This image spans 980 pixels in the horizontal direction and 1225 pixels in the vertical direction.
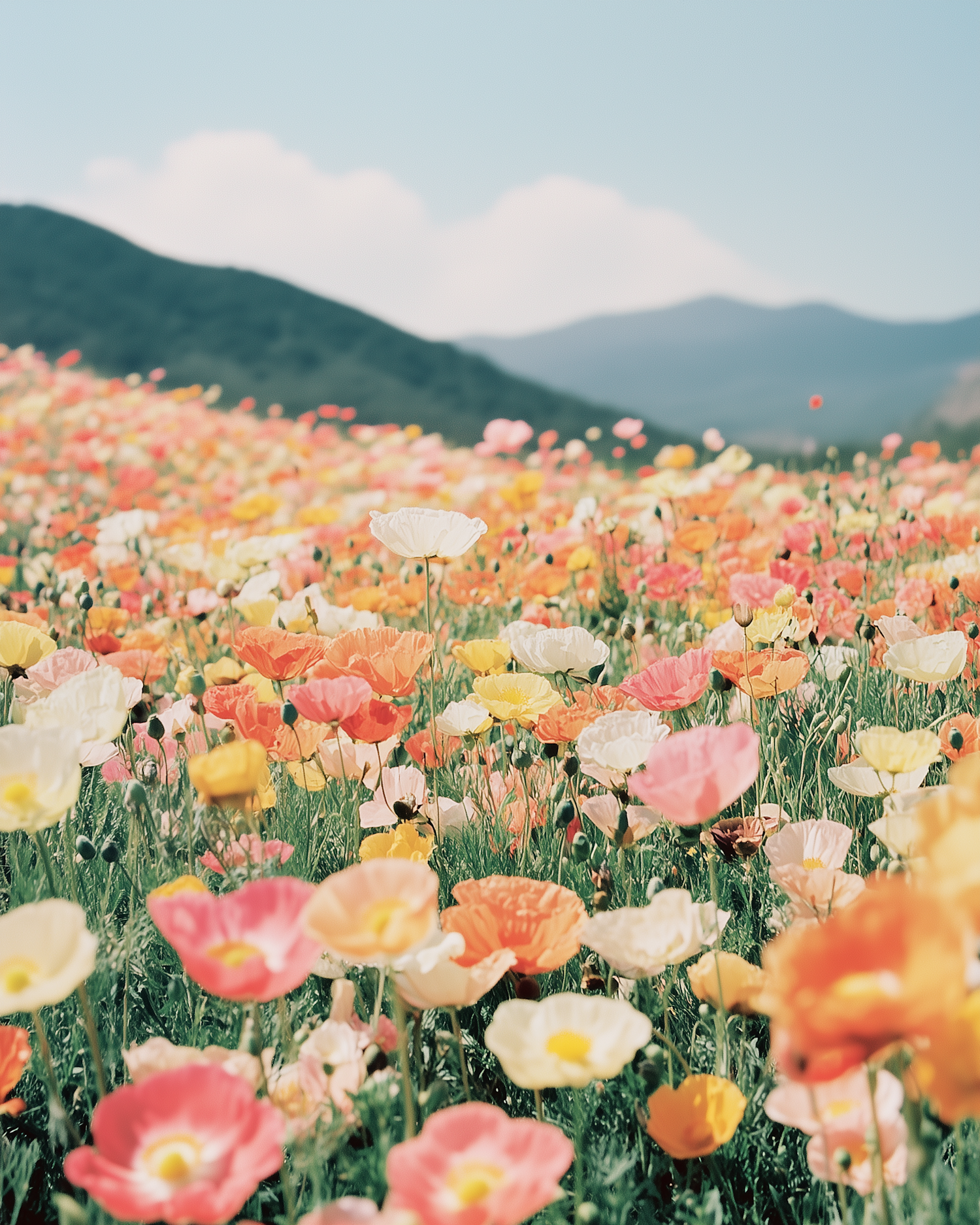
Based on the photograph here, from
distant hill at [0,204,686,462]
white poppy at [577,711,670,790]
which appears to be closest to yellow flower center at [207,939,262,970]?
white poppy at [577,711,670,790]

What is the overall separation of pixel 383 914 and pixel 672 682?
0.74 meters

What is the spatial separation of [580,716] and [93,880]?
78 centimetres

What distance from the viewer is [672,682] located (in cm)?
136

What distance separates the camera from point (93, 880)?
55.6 inches

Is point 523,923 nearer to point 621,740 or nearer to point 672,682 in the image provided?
point 621,740

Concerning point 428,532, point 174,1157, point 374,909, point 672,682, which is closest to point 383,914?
point 374,909

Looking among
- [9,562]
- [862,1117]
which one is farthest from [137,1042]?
[9,562]

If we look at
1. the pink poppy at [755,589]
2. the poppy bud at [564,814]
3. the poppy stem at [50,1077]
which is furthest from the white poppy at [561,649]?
the poppy stem at [50,1077]

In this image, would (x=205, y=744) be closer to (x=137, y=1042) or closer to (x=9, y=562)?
(x=137, y=1042)

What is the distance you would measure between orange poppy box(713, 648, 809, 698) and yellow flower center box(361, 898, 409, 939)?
88 cm

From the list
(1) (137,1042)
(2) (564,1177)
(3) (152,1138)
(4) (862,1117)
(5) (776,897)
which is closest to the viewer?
(3) (152,1138)

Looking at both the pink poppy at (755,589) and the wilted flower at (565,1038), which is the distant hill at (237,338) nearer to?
the pink poppy at (755,589)

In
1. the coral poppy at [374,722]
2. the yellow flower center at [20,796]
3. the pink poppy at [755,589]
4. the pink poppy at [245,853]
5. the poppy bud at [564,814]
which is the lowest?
the pink poppy at [245,853]

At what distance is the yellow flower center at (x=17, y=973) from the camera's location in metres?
0.76
